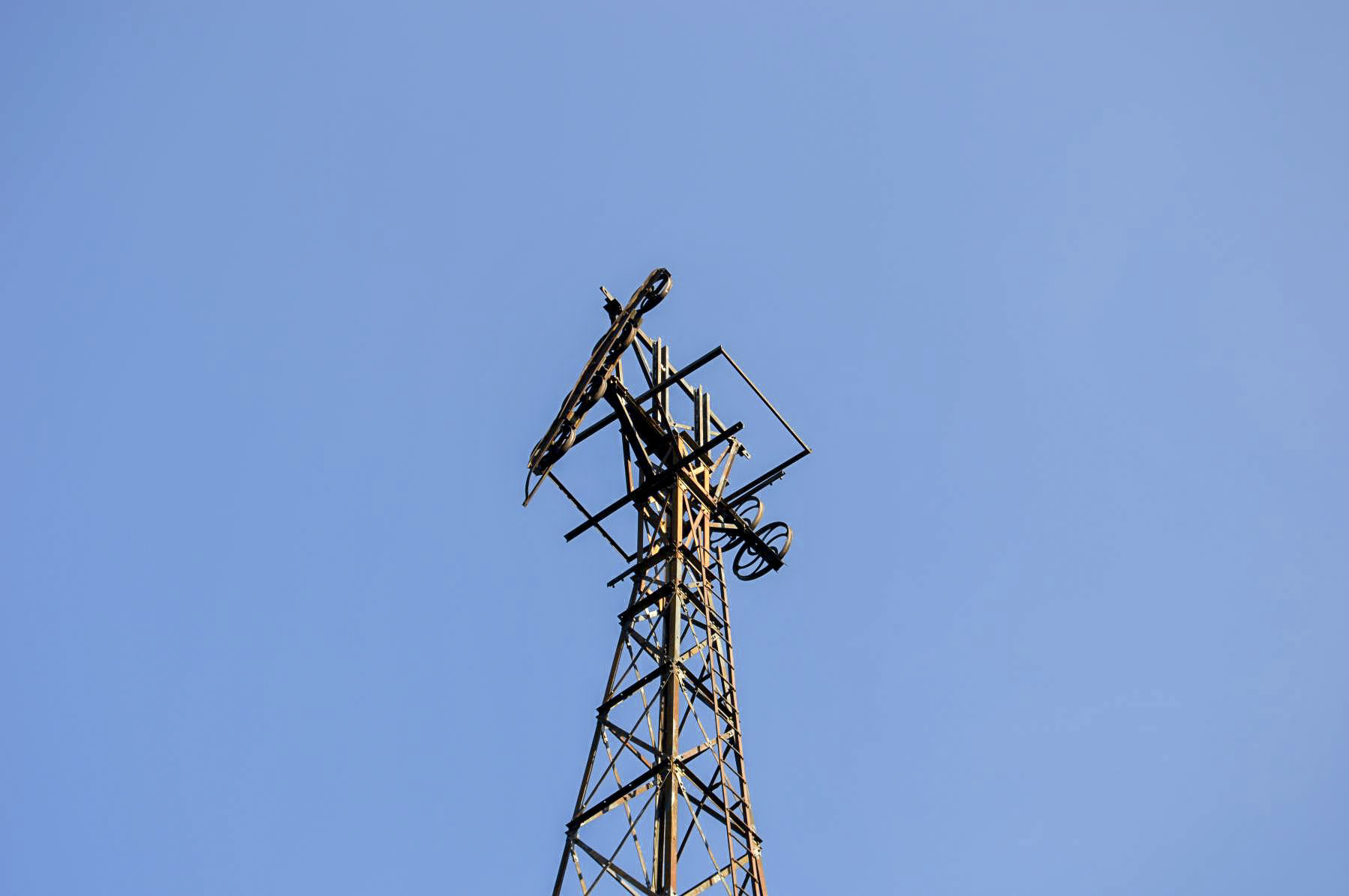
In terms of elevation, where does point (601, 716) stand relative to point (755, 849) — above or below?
above

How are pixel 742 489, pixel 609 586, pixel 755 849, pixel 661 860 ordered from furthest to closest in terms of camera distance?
1. pixel 742 489
2. pixel 609 586
3. pixel 755 849
4. pixel 661 860

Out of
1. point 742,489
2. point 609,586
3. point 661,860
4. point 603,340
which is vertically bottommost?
point 661,860

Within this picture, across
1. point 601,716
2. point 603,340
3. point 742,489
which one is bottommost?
point 601,716

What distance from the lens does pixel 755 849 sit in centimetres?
1695

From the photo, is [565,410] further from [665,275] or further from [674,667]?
[674,667]

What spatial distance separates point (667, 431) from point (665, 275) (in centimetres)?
246

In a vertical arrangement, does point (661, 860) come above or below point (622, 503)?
below

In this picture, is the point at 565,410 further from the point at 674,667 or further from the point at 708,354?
the point at 674,667

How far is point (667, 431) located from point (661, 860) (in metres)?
7.06

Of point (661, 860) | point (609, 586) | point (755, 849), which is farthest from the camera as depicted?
point (609, 586)

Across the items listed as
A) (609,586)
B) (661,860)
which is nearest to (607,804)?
(661,860)

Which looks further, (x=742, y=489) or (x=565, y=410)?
(x=742, y=489)

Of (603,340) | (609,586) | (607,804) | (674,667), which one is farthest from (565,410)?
(607,804)

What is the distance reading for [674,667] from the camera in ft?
58.5
